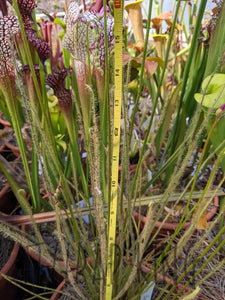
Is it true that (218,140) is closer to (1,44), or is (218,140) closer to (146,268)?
Answer: (146,268)

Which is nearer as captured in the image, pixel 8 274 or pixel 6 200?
pixel 8 274

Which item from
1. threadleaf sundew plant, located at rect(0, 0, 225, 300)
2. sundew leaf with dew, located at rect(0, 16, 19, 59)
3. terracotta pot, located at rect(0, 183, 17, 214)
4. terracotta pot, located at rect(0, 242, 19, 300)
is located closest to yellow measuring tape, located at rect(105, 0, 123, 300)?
threadleaf sundew plant, located at rect(0, 0, 225, 300)

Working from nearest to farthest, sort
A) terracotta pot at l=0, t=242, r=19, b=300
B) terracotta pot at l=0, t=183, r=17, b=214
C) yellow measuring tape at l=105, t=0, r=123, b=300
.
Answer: yellow measuring tape at l=105, t=0, r=123, b=300
terracotta pot at l=0, t=242, r=19, b=300
terracotta pot at l=0, t=183, r=17, b=214

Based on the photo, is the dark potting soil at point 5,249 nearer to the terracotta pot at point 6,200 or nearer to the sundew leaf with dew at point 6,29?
the terracotta pot at point 6,200

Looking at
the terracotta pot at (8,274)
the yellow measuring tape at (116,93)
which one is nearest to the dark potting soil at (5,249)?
the terracotta pot at (8,274)

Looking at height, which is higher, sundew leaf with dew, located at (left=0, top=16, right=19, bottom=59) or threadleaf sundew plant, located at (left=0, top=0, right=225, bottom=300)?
sundew leaf with dew, located at (left=0, top=16, right=19, bottom=59)

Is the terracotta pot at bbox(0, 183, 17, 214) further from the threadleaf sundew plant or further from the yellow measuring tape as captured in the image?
the yellow measuring tape

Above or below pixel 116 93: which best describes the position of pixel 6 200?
below

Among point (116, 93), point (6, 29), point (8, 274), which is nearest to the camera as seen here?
point (116, 93)

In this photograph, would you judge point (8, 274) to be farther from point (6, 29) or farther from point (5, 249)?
point (6, 29)

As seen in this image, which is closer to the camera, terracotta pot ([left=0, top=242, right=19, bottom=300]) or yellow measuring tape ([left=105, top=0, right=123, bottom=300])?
yellow measuring tape ([left=105, top=0, right=123, bottom=300])

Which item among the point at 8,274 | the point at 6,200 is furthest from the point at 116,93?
the point at 6,200
